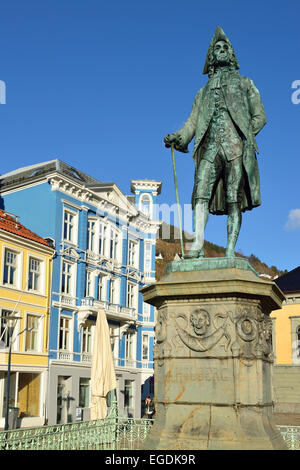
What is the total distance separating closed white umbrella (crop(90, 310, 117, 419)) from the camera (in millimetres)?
17453

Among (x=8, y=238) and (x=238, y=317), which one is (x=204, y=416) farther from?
(x=8, y=238)

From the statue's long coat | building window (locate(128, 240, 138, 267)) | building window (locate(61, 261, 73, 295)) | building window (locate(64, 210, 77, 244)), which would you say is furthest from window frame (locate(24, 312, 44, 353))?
the statue's long coat

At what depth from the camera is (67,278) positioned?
33406mm

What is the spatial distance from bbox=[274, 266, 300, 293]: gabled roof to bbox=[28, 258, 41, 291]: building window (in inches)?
717

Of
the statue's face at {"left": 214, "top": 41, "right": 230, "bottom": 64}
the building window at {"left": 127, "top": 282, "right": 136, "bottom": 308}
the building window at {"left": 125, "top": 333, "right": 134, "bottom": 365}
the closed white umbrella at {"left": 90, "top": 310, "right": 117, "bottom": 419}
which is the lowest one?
the closed white umbrella at {"left": 90, "top": 310, "right": 117, "bottom": 419}

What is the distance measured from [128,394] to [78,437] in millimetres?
30441

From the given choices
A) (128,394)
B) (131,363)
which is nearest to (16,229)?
(131,363)

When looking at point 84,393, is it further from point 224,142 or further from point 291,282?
point 224,142

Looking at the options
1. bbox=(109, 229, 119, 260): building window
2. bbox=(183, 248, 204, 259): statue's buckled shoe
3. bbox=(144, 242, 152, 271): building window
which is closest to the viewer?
bbox=(183, 248, 204, 259): statue's buckled shoe

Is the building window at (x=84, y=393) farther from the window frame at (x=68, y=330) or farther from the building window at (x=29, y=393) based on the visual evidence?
the building window at (x=29, y=393)

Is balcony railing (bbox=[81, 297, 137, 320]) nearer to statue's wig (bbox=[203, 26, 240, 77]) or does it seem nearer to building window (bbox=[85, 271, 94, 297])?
building window (bbox=[85, 271, 94, 297])
